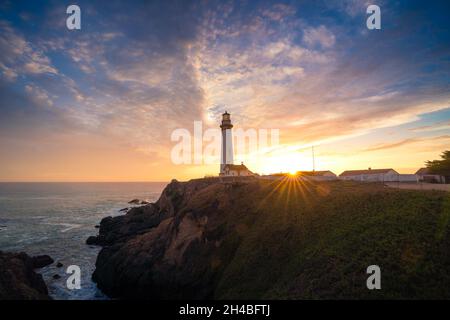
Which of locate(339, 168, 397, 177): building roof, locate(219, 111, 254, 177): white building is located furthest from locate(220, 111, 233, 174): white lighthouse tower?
locate(339, 168, 397, 177): building roof

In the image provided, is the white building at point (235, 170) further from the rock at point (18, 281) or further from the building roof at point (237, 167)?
the rock at point (18, 281)

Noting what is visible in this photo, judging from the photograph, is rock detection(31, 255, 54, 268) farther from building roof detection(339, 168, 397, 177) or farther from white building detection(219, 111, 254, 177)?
building roof detection(339, 168, 397, 177)

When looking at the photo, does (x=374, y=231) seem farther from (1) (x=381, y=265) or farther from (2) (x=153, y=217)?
(2) (x=153, y=217)

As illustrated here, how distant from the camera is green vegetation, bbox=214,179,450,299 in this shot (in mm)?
12664

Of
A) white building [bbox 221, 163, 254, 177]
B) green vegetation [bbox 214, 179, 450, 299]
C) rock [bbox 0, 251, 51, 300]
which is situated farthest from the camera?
white building [bbox 221, 163, 254, 177]

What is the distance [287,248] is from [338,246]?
4528 millimetres

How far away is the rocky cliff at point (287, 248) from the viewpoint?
13.3m

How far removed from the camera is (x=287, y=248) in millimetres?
19906

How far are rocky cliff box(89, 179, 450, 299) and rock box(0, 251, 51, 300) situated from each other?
6726mm

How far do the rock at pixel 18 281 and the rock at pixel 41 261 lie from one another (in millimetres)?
5502

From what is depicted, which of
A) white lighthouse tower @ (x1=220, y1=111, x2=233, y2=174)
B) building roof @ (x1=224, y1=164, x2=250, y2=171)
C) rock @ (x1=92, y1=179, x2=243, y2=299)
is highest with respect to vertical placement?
white lighthouse tower @ (x1=220, y1=111, x2=233, y2=174)

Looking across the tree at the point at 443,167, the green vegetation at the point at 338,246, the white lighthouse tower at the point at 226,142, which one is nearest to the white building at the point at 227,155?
the white lighthouse tower at the point at 226,142

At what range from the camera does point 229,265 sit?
22.1 meters
